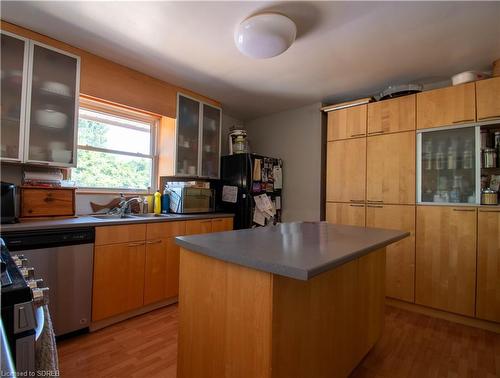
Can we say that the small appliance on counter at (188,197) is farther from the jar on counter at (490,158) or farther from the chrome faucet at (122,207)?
the jar on counter at (490,158)

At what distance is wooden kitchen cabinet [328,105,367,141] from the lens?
2.96 m

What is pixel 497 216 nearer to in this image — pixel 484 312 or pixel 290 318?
pixel 484 312

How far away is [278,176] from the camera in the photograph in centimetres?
373

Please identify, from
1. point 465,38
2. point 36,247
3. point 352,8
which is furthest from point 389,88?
point 36,247

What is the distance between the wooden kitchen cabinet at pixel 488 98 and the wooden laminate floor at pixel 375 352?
1.89 meters

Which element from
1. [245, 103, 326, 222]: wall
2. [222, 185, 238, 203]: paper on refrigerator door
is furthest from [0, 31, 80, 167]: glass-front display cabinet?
[245, 103, 326, 222]: wall

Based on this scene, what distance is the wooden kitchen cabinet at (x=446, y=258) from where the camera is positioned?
7.63 ft

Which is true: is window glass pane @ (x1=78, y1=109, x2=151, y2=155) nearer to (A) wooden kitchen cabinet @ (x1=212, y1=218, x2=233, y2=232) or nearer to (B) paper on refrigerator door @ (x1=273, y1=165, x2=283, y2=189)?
(A) wooden kitchen cabinet @ (x1=212, y1=218, x2=233, y2=232)

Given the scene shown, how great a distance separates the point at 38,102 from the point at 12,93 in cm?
16

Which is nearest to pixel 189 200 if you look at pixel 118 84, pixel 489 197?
pixel 118 84

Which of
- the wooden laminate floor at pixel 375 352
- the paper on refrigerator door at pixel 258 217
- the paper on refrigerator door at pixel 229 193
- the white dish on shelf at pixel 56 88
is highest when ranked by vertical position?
the white dish on shelf at pixel 56 88

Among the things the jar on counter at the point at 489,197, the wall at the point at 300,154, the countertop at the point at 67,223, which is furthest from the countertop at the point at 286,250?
the wall at the point at 300,154

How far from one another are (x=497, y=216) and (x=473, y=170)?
0.45 meters

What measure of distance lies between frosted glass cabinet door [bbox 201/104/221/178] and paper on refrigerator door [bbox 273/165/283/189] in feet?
2.71
